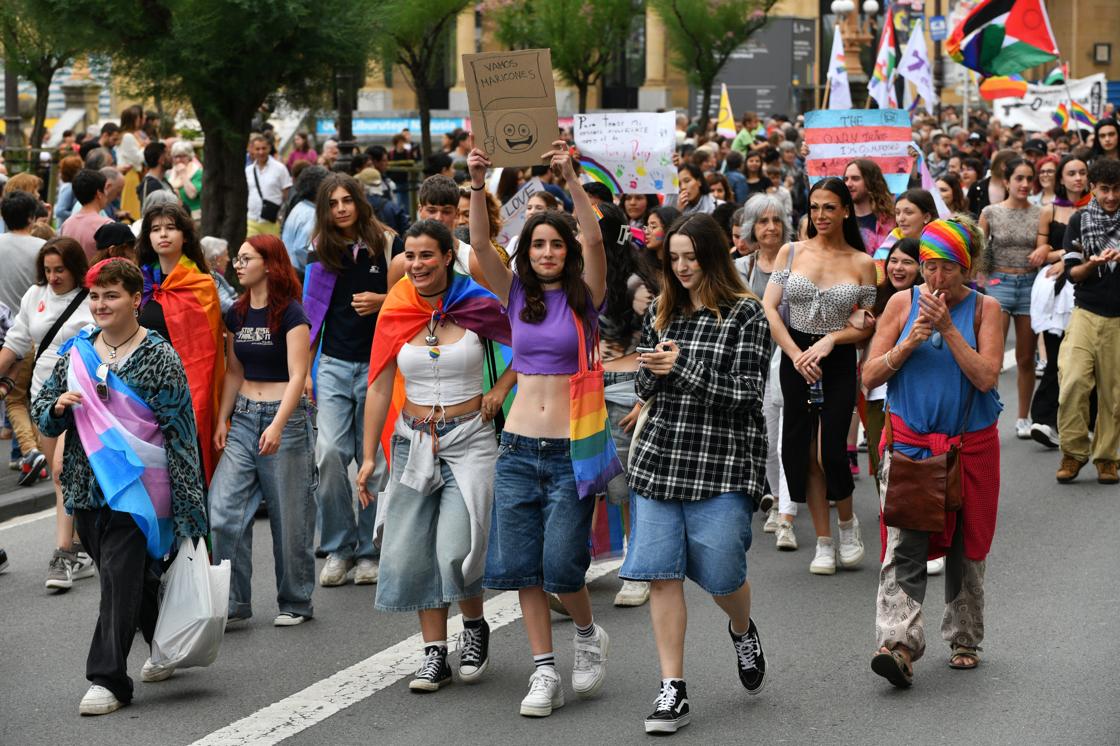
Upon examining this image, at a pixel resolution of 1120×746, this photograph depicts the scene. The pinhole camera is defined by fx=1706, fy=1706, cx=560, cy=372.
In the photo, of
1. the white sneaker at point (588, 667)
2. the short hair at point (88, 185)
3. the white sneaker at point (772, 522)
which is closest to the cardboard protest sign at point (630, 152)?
the white sneaker at point (772, 522)

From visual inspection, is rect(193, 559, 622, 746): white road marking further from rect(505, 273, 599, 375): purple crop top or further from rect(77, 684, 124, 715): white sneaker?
rect(505, 273, 599, 375): purple crop top

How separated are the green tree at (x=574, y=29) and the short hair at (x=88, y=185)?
35.1m

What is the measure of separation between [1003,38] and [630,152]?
7.05m

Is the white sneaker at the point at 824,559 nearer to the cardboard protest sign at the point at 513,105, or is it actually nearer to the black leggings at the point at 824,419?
the black leggings at the point at 824,419

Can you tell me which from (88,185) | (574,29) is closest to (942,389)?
(88,185)

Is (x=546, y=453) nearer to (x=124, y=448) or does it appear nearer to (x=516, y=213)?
(x=124, y=448)

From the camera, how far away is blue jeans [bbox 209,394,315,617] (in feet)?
25.5

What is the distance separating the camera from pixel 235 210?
1694 centimetres

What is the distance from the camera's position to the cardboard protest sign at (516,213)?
978 cm

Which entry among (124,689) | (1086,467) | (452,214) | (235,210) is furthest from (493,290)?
(235,210)

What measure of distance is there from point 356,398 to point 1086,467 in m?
5.49

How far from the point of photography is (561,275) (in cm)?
659

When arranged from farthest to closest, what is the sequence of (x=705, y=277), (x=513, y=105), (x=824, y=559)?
1. (x=824, y=559)
2. (x=513, y=105)
3. (x=705, y=277)

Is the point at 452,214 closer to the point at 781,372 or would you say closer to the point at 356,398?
the point at 356,398
